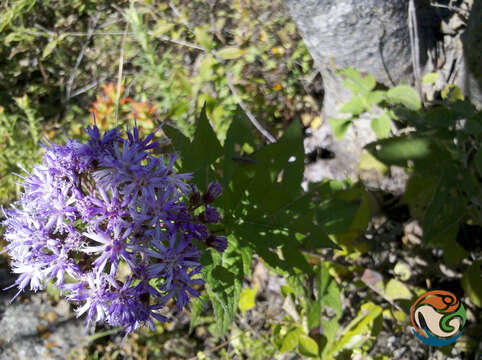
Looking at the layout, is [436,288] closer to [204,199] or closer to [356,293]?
[356,293]

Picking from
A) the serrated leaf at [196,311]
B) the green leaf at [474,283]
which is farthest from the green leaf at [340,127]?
the serrated leaf at [196,311]

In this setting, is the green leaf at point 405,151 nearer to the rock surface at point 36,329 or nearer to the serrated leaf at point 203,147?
the serrated leaf at point 203,147

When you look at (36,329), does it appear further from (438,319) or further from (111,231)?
(438,319)

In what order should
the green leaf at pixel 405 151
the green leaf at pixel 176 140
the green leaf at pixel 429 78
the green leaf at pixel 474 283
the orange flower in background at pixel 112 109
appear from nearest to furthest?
the green leaf at pixel 176 140, the green leaf at pixel 405 151, the green leaf at pixel 474 283, the green leaf at pixel 429 78, the orange flower in background at pixel 112 109

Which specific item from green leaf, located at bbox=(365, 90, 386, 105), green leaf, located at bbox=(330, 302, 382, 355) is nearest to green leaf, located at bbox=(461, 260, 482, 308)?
green leaf, located at bbox=(330, 302, 382, 355)

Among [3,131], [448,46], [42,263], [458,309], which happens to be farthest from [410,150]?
[3,131]

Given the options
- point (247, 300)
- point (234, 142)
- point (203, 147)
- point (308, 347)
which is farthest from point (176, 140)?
point (247, 300)
